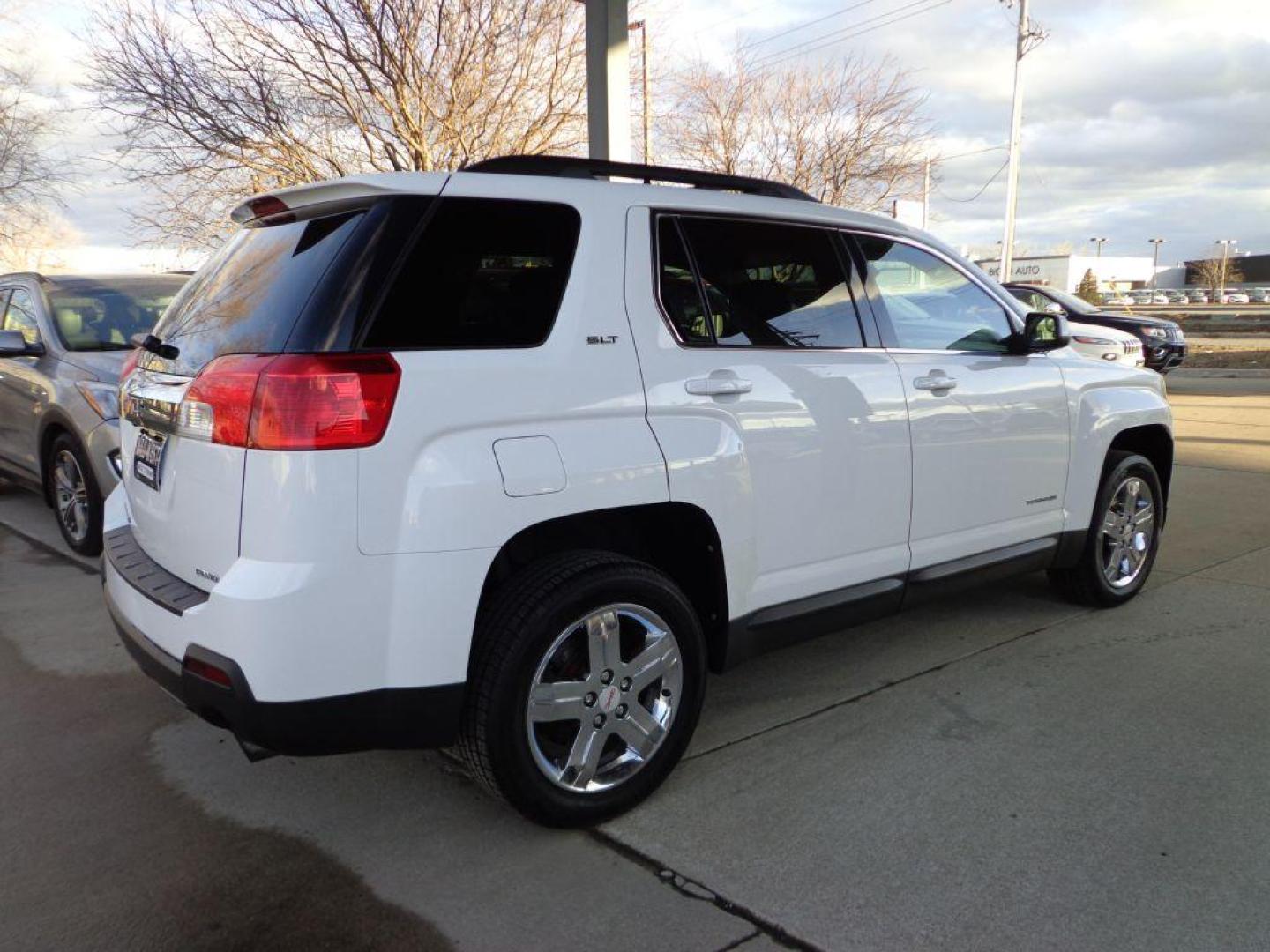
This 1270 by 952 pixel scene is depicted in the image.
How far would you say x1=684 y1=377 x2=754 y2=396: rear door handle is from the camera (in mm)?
3010

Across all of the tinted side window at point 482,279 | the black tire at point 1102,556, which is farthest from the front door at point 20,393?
the black tire at point 1102,556

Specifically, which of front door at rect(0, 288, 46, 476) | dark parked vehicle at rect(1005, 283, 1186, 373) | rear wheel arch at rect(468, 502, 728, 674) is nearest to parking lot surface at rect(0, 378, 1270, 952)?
rear wheel arch at rect(468, 502, 728, 674)

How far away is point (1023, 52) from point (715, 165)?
1437 centimetres

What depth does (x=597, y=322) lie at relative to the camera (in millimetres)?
2867

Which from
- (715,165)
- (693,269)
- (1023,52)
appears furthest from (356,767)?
(1023,52)

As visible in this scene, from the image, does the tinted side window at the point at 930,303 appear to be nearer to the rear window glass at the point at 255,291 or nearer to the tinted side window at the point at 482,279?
the tinted side window at the point at 482,279

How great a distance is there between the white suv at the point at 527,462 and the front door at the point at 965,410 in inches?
0.9

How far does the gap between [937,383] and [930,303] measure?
0.44 m

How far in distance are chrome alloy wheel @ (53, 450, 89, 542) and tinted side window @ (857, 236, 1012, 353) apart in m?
4.87

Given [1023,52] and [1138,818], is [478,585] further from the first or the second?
[1023,52]

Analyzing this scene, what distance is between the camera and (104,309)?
6.53m

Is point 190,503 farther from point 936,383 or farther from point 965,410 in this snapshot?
point 965,410

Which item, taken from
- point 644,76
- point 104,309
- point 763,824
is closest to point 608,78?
point 104,309

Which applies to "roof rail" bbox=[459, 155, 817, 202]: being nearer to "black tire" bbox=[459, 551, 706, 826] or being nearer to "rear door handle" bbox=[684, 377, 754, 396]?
"rear door handle" bbox=[684, 377, 754, 396]
